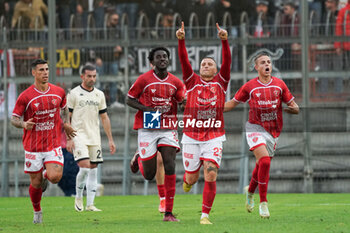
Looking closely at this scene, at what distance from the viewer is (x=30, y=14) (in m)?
16.9

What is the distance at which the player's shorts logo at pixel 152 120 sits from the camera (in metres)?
9.82

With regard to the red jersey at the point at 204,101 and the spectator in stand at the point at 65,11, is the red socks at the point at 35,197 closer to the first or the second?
the red jersey at the point at 204,101

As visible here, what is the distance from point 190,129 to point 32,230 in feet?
7.08

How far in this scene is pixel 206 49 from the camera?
1634cm

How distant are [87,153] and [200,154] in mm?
3098

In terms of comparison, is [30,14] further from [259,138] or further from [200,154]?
[200,154]

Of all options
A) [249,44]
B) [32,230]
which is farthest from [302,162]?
[32,230]

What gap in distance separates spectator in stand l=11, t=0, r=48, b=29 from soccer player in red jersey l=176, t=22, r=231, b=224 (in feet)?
26.0

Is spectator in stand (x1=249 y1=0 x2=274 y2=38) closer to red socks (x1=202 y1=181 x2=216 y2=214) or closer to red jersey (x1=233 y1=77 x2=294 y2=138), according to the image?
red jersey (x1=233 y1=77 x2=294 y2=138)

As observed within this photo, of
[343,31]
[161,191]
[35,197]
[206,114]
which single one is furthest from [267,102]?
[343,31]

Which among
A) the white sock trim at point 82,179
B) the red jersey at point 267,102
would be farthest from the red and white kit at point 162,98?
the white sock trim at point 82,179

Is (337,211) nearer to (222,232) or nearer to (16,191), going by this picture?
(222,232)

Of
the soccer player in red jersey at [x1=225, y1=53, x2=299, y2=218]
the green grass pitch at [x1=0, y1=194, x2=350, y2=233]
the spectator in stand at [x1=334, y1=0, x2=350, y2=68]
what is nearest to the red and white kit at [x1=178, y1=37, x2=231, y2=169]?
the soccer player in red jersey at [x1=225, y1=53, x2=299, y2=218]

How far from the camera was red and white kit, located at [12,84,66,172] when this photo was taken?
31.3 feet
